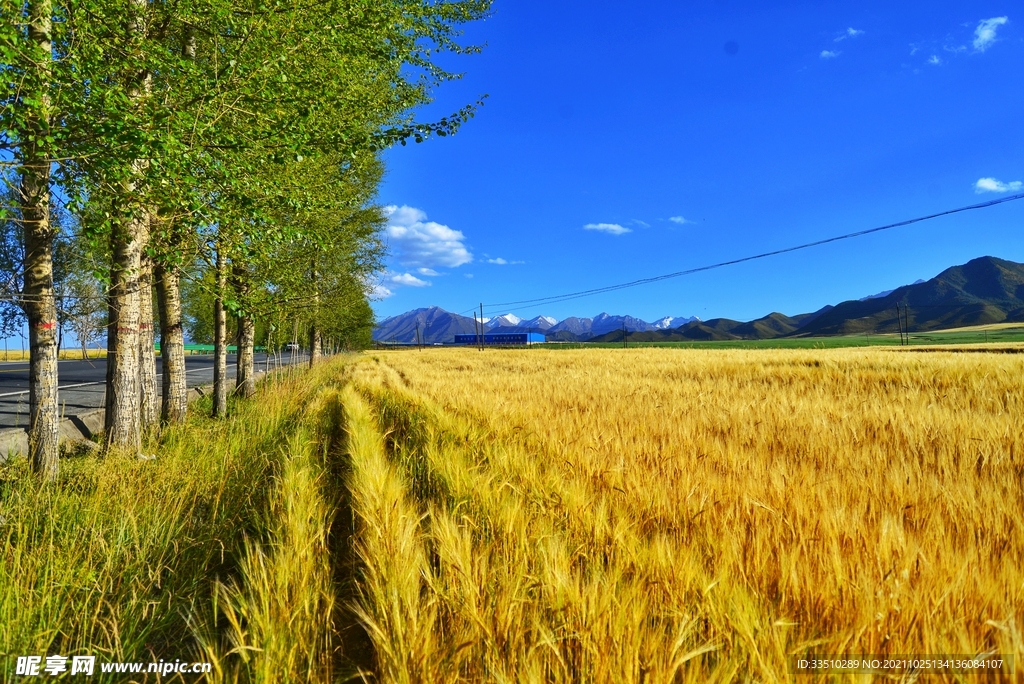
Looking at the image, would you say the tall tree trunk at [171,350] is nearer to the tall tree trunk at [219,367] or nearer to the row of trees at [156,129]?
the row of trees at [156,129]

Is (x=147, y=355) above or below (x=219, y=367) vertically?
above

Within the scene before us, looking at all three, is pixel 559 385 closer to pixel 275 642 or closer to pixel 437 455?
pixel 437 455

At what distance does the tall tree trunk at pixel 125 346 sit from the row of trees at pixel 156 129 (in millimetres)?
18

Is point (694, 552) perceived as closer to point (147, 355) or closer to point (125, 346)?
point (125, 346)

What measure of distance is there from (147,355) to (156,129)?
14.7 feet

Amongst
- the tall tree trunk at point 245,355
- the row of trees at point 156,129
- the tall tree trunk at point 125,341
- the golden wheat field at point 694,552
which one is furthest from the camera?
the tall tree trunk at point 245,355

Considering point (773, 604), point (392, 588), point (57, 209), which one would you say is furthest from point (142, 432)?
point (773, 604)

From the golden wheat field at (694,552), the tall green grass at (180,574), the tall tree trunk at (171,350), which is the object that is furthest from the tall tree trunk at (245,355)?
the golden wheat field at (694,552)

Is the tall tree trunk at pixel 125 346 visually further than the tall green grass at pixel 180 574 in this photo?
Yes

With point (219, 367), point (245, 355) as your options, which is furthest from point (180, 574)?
point (245, 355)

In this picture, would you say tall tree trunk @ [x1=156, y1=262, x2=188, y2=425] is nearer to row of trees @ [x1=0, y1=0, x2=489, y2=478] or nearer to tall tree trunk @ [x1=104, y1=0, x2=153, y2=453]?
row of trees @ [x1=0, y1=0, x2=489, y2=478]

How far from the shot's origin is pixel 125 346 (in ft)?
19.7

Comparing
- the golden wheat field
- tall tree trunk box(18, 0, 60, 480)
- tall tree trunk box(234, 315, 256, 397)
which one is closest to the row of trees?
tall tree trunk box(18, 0, 60, 480)

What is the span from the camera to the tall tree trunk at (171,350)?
820 cm
